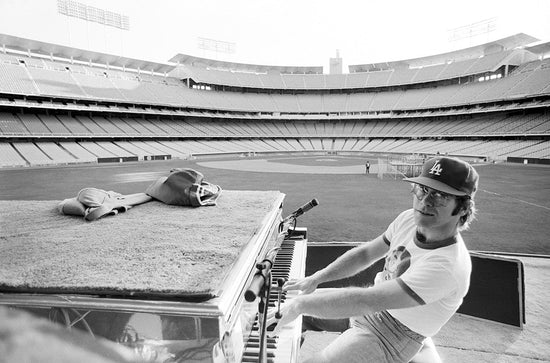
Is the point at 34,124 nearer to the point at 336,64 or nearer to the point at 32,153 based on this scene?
the point at 32,153

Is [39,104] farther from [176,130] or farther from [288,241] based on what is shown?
[288,241]

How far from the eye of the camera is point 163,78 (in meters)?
60.5

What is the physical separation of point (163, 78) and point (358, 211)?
60.2m

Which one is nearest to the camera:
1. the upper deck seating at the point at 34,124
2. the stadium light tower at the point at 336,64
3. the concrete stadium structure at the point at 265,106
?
the upper deck seating at the point at 34,124

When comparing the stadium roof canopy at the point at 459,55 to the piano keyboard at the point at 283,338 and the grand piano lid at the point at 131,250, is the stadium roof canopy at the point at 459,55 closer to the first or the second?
the piano keyboard at the point at 283,338

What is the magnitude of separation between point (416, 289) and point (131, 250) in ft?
6.64

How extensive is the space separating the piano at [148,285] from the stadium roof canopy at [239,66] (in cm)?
7041

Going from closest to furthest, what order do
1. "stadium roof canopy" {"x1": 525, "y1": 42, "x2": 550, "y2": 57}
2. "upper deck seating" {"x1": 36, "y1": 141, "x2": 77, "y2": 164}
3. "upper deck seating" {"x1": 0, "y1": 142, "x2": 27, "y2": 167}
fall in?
1. "upper deck seating" {"x1": 0, "y1": 142, "x2": 27, "y2": 167}
2. "upper deck seating" {"x1": 36, "y1": 141, "x2": 77, "y2": 164}
3. "stadium roof canopy" {"x1": 525, "y1": 42, "x2": 550, "y2": 57}

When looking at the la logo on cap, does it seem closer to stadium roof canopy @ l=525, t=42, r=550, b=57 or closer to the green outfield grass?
the green outfield grass

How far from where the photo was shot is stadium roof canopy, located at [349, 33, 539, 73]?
52812 mm

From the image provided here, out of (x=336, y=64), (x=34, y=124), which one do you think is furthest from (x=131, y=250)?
(x=336, y=64)

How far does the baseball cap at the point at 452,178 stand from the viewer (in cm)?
217

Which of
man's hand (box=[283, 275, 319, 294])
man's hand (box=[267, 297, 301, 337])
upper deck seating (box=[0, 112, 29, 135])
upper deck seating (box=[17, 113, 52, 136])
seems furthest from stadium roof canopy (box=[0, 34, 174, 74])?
man's hand (box=[267, 297, 301, 337])

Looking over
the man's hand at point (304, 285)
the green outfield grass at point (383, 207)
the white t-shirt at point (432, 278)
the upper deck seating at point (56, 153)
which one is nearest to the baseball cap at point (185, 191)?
the man's hand at point (304, 285)
